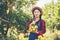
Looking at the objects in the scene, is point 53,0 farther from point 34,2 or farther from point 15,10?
point 15,10

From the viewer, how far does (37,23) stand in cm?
215

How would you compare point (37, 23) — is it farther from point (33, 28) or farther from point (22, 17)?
point (22, 17)

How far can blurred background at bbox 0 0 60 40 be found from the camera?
84.7 inches

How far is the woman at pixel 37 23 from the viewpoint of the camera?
214 centimetres

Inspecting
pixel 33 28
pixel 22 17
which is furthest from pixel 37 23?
pixel 22 17

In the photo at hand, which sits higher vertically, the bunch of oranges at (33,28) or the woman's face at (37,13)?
the woman's face at (37,13)

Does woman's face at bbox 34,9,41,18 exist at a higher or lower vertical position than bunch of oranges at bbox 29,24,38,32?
higher

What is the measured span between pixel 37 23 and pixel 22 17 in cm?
16

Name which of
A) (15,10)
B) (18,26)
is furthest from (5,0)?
(18,26)

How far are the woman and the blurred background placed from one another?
3 cm

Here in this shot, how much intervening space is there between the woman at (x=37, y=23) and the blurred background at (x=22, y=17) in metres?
0.03

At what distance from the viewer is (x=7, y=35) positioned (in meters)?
2.20

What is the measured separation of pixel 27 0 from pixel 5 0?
22 cm

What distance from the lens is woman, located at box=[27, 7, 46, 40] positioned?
2.14 metres
